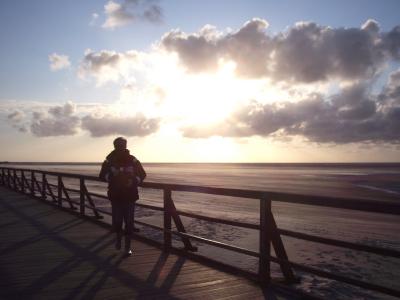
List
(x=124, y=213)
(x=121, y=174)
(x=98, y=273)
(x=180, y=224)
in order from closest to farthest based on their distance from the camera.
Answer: (x=98, y=273)
(x=121, y=174)
(x=124, y=213)
(x=180, y=224)

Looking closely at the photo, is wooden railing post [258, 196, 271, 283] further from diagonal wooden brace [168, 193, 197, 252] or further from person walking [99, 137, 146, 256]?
person walking [99, 137, 146, 256]

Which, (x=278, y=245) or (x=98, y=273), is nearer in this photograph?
(x=278, y=245)

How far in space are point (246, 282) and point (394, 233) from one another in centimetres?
1036

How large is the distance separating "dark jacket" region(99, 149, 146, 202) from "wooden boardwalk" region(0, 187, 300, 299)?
967 millimetres

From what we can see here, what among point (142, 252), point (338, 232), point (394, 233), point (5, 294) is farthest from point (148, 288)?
point (394, 233)

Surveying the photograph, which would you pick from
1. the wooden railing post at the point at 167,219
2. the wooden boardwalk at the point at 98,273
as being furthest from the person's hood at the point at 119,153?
the wooden boardwalk at the point at 98,273

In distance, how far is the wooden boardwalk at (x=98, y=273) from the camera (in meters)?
4.95

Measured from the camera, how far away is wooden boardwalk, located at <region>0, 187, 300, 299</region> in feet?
16.3

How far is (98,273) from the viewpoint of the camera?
5801 millimetres

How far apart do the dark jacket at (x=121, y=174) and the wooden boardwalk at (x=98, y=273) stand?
0.97 metres

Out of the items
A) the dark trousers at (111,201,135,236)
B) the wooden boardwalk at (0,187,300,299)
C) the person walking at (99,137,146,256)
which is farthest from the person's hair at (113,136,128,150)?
the wooden boardwalk at (0,187,300,299)

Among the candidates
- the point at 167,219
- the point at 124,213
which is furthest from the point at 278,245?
the point at 124,213

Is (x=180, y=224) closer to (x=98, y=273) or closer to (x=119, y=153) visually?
(x=119, y=153)

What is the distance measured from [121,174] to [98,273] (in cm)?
148
